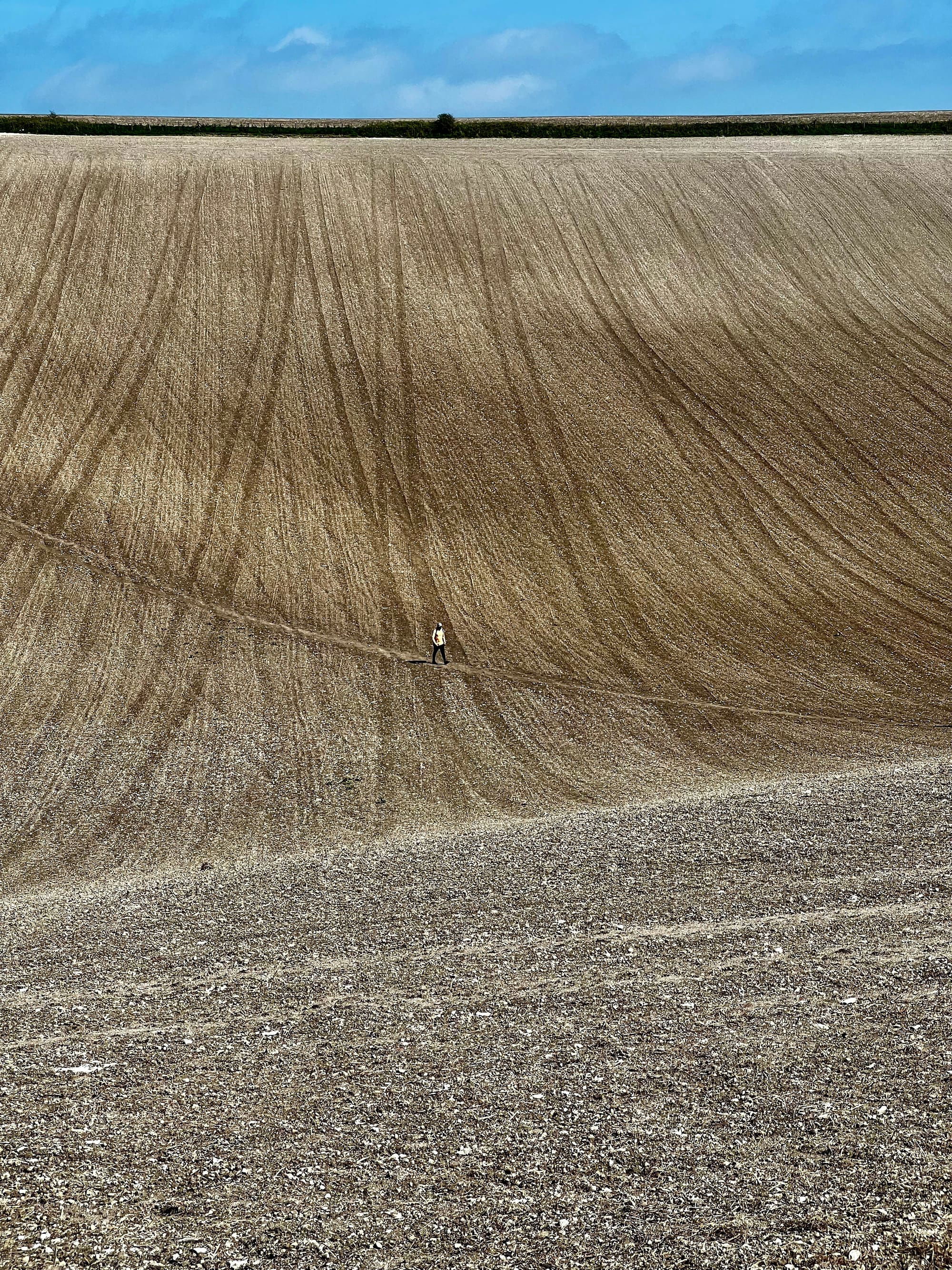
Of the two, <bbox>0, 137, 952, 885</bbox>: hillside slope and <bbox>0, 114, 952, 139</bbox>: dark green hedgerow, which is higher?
<bbox>0, 114, 952, 139</bbox>: dark green hedgerow

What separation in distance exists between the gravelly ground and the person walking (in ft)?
41.8

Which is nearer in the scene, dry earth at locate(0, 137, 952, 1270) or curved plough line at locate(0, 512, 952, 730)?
dry earth at locate(0, 137, 952, 1270)

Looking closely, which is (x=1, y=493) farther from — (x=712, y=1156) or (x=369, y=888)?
(x=712, y=1156)

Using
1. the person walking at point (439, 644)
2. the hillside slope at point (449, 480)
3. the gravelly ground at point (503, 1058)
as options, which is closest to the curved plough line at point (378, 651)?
the hillside slope at point (449, 480)

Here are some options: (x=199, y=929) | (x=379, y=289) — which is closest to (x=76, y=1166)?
(x=199, y=929)

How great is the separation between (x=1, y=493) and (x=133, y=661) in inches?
457

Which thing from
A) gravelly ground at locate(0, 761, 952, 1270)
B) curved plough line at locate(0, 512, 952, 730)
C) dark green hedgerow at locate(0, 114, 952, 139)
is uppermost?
dark green hedgerow at locate(0, 114, 952, 139)

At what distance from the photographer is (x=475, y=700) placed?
1240 inches

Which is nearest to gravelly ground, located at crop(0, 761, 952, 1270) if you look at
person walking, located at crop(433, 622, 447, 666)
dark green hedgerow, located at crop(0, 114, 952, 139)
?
person walking, located at crop(433, 622, 447, 666)

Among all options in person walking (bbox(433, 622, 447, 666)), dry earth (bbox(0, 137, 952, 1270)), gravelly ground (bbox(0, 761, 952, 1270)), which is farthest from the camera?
person walking (bbox(433, 622, 447, 666))

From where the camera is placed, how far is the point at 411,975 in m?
15.7

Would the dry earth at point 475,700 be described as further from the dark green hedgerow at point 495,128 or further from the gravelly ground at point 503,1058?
the dark green hedgerow at point 495,128

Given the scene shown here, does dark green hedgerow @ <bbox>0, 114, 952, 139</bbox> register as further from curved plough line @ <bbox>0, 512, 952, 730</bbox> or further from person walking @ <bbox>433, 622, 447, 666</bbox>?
person walking @ <bbox>433, 622, 447, 666</bbox>

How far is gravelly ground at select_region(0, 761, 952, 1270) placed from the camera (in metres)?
10.6
